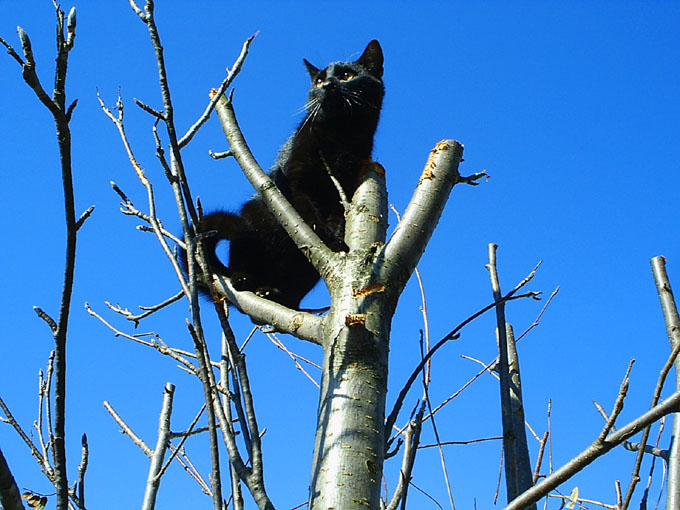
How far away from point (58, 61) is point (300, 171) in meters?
2.71

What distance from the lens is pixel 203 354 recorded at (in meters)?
1.09

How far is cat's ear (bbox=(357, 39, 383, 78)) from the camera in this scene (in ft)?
14.6

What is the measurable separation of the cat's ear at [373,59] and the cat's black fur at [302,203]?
502mm

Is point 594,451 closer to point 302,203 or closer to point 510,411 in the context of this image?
point 510,411

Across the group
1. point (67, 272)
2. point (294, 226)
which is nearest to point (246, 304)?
point (294, 226)

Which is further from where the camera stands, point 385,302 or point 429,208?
point 429,208

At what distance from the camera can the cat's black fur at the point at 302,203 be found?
3.35 meters

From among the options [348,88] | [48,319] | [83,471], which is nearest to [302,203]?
[348,88]

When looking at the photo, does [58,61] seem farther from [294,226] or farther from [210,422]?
[294,226]

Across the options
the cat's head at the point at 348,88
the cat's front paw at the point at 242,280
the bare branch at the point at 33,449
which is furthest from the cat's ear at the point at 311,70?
the bare branch at the point at 33,449

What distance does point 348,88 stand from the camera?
4023 mm

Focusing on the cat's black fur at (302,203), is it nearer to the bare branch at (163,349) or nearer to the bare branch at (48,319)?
the bare branch at (163,349)

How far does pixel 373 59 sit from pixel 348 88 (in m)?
0.57

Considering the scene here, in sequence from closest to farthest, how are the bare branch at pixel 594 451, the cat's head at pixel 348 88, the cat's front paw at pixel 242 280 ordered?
the bare branch at pixel 594 451
the cat's front paw at pixel 242 280
the cat's head at pixel 348 88
